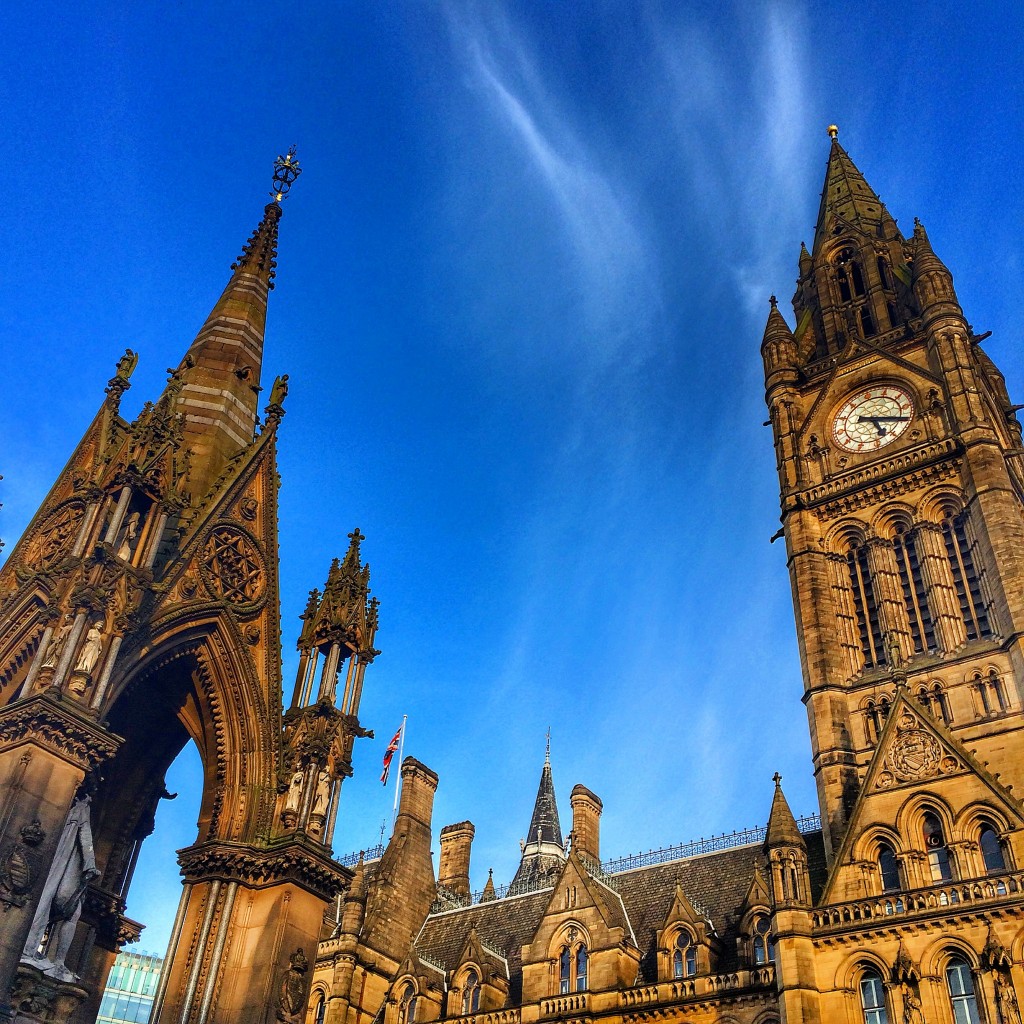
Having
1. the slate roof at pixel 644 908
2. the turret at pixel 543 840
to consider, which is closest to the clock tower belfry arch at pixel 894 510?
the slate roof at pixel 644 908

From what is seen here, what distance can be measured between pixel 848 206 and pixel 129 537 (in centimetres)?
4908

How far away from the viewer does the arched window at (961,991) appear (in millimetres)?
25795

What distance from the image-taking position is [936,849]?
29.4 metres

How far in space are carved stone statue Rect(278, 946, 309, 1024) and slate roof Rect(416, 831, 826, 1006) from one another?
65.0 feet

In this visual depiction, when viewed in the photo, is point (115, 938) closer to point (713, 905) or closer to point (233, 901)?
point (233, 901)

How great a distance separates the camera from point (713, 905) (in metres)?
34.4

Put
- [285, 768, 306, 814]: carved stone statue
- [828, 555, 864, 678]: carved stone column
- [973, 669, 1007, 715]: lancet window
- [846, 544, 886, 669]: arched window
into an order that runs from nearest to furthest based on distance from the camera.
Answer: [285, 768, 306, 814]: carved stone statue, [973, 669, 1007, 715]: lancet window, [846, 544, 886, 669]: arched window, [828, 555, 864, 678]: carved stone column

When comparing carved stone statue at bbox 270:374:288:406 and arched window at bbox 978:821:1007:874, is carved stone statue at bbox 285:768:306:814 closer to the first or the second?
carved stone statue at bbox 270:374:288:406

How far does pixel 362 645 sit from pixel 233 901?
4158 mm

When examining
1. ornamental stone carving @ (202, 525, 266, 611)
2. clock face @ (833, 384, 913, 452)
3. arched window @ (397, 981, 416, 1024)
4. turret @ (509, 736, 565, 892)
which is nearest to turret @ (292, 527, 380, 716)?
ornamental stone carving @ (202, 525, 266, 611)

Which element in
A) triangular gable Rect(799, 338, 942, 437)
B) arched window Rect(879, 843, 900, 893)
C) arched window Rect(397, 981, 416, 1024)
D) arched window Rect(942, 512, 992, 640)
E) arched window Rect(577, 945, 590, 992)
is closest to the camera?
arched window Rect(879, 843, 900, 893)

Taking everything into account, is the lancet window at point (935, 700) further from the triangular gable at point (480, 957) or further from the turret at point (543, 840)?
the turret at point (543, 840)

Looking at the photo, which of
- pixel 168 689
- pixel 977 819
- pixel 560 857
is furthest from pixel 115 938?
pixel 560 857

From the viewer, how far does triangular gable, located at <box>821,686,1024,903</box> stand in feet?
99.1
